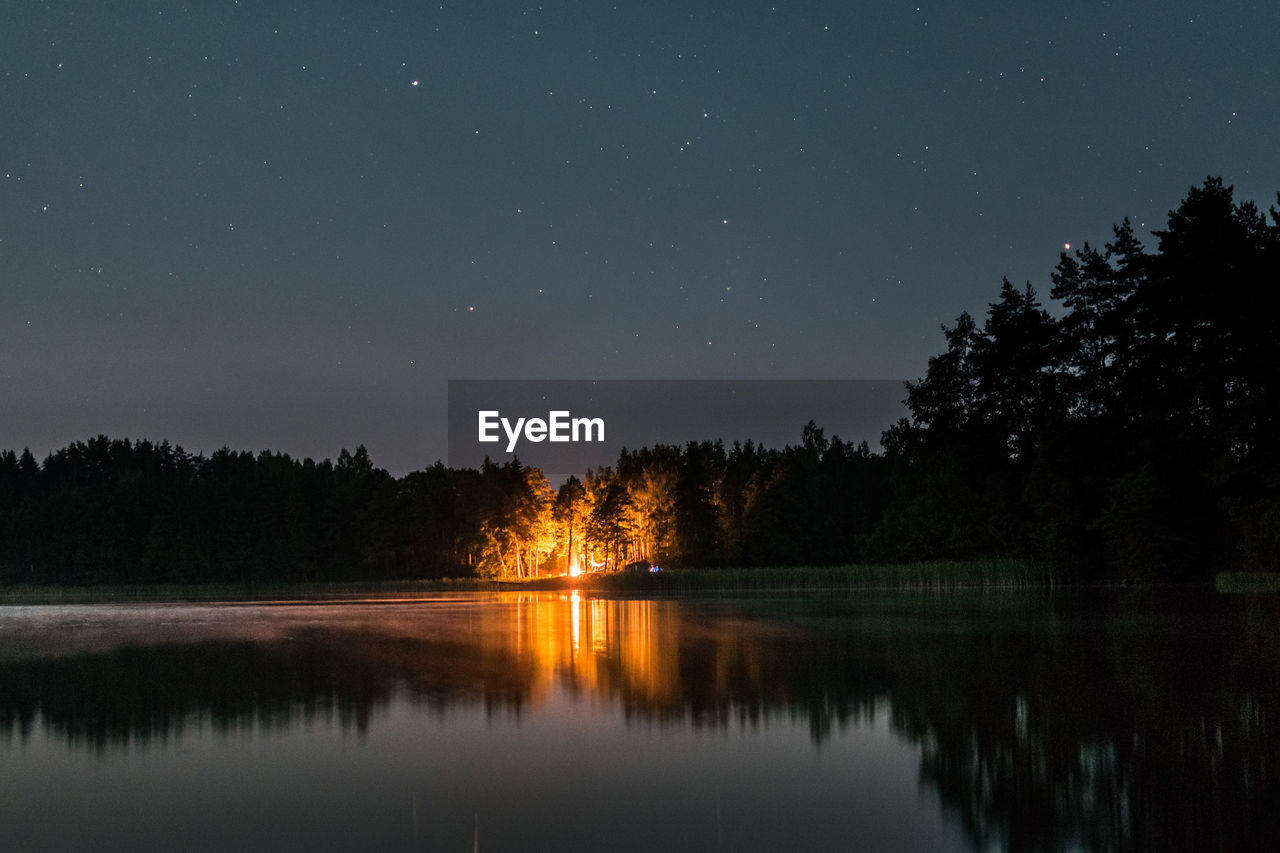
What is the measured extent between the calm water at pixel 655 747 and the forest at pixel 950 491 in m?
29.4

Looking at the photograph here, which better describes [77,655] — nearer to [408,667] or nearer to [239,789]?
[408,667]

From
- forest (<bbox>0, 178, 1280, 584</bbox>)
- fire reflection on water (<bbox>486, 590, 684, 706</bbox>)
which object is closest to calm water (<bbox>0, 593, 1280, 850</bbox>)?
fire reflection on water (<bbox>486, 590, 684, 706</bbox>)

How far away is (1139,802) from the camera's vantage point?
277 inches

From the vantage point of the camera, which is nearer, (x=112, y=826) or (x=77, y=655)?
(x=112, y=826)

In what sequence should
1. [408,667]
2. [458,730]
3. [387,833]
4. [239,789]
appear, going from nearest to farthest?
[387,833] < [239,789] < [458,730] < [408,667]

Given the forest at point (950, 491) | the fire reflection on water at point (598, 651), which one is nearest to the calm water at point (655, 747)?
the fire reflection on water at point (598, 651)

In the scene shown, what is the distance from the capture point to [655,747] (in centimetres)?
941

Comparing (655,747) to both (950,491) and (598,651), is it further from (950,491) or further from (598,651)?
(950,491)

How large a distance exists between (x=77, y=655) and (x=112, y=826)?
14.9 metres

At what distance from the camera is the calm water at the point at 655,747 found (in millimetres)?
6707

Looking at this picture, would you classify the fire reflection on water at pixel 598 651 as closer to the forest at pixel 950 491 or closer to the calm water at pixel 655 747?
the calm water at pixel 655 747

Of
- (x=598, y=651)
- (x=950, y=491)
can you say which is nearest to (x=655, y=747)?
(x=598, y=651)

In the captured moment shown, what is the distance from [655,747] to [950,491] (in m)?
58.6

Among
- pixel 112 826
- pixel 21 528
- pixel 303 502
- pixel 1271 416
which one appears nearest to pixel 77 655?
pixel 112 826
